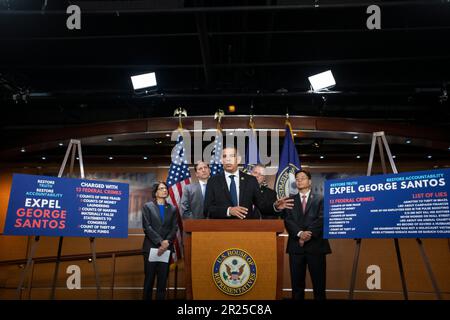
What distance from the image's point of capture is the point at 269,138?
690 cm

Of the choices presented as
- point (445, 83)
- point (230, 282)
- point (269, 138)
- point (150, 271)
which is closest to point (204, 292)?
point (230, 282)

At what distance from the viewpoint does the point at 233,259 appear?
3.02 metres

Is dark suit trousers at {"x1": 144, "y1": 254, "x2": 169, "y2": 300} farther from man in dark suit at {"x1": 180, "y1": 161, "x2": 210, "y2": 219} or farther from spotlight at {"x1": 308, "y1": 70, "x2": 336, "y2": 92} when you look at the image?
spotlight at {"x1": 308, "y1": 70, "x2": 336, "y2": 92}

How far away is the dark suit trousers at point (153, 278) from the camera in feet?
15.1

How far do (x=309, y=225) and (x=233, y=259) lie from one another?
5.43 feet

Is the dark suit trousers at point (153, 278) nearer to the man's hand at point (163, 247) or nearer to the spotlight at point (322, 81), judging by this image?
the man's hand at point (163, 247)

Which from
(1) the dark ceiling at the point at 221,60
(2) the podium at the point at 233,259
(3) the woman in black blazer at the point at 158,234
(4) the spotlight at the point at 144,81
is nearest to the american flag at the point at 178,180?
(3) the woman in black blazer at the point at 158,234

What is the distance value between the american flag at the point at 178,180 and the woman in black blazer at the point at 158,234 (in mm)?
711

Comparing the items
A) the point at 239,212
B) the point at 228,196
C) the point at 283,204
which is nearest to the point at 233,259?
the point at 239,212

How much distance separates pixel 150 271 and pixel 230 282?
6.31 feet

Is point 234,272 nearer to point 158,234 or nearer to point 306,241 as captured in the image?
point 306,241

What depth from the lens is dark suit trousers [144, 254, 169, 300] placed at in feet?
15.1

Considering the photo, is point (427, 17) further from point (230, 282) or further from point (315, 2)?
point (230, 282)

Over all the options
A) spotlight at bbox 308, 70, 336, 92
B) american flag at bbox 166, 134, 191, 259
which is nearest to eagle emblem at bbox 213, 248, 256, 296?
american flag at bbox 166, 134, 191, 259
